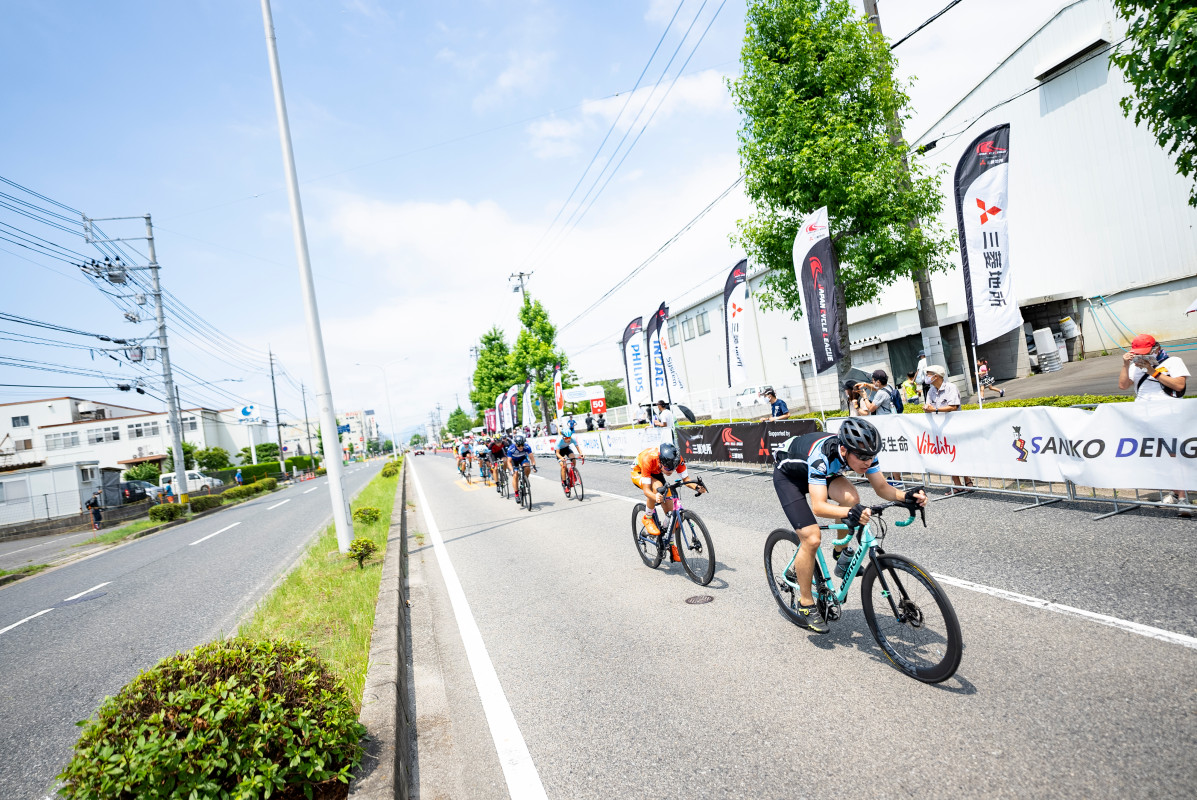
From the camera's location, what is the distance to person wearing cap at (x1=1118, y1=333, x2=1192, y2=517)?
6.45m

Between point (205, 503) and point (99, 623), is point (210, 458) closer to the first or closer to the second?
point (205, 503)

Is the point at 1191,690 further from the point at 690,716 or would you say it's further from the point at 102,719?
the point at 102,719

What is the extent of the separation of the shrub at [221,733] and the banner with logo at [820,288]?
1203cm

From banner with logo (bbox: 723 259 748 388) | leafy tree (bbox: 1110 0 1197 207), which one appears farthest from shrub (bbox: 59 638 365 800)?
banner with logo (bbox: 723 259 748 388)

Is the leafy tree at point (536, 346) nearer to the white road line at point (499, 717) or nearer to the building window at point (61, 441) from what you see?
the white road line at point (499, 717)

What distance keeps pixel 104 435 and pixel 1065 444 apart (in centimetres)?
8122

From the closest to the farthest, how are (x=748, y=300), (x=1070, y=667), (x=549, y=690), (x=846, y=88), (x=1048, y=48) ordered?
1. (x=1070, y=667)
2. (x=549, y=690)
3. (x=846, y=88)
4. (x=1048, y=48)
5. (x=748, y=300)

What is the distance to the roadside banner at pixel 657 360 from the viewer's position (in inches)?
774

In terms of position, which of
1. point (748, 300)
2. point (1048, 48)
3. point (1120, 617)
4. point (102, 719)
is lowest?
point (1120, 617)

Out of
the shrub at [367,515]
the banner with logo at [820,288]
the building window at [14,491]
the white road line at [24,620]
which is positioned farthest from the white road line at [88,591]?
the building window at [14,491]

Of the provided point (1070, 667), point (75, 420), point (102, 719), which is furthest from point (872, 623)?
point (75, 420)

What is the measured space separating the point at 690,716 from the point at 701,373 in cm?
4456

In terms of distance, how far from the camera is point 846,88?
1462cm

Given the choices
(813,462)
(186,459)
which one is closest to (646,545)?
(813,462)
